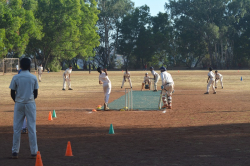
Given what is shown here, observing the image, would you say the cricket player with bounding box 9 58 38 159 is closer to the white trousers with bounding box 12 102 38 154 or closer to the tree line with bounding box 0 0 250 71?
the white trousers with bounding box 12 102 38 154

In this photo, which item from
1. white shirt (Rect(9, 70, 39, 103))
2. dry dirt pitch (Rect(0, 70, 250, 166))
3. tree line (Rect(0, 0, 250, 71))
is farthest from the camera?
tree line (Rect(0, 0, 250, 71))

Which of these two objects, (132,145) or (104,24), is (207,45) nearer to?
(104,24)

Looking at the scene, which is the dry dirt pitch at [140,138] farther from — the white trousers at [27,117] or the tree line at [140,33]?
the tree line at [140,33]

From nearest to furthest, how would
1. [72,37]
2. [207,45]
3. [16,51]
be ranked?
[16,51] < [72,37] < [207,45]

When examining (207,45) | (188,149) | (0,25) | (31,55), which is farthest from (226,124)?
(207,45)

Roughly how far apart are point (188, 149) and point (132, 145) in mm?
1325

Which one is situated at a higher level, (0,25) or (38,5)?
(38,5)

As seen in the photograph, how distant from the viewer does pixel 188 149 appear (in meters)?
8.78

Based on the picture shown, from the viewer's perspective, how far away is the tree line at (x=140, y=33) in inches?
3086

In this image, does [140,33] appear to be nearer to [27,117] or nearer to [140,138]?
[140,138]

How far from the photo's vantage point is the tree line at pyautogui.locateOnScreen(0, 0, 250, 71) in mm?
78375

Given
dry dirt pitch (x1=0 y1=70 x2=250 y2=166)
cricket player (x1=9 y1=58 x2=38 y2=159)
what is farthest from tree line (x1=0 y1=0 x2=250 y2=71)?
cricket player (x1=9 y1=58 x2=38 y2=159)

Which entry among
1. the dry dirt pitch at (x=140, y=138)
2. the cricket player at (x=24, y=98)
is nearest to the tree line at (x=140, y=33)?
the dry dirt pitch at (x=140, y=138)

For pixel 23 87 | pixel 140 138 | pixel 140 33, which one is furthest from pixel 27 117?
pixel 140 33
